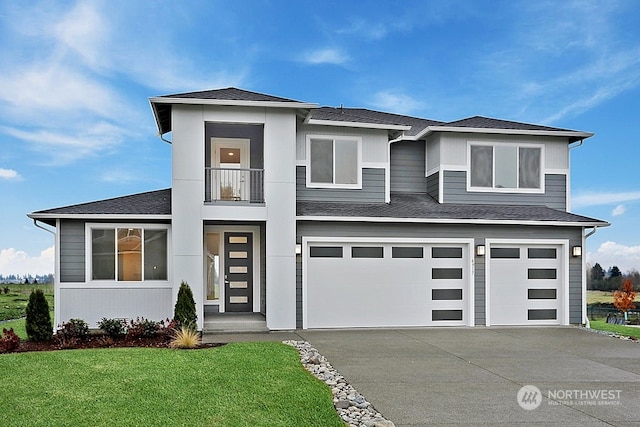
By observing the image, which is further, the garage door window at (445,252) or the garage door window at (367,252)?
the garage door window at (445,252)

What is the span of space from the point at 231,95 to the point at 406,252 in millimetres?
6181

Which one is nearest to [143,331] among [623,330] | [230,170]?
[230,170]

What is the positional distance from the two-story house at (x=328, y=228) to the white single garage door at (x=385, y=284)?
0.04m

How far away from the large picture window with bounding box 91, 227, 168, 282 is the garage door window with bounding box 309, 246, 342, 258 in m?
3.81

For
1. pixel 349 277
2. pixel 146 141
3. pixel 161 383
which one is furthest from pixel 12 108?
pixel 161 383

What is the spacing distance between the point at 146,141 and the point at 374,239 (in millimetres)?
8846

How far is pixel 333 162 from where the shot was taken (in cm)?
1370

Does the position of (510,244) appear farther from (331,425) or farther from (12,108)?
(12,108)

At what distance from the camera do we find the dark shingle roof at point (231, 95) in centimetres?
1205

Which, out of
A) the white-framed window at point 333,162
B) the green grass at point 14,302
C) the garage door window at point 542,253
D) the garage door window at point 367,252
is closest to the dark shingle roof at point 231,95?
the white-framed window at point 333,162

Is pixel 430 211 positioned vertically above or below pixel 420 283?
above

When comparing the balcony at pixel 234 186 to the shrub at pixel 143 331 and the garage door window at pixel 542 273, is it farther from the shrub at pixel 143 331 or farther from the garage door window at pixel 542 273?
the garage door window at pixel 542 273

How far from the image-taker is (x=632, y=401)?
637 centimetres

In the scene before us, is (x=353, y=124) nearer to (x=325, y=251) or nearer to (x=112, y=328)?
(x=325, y=251)
